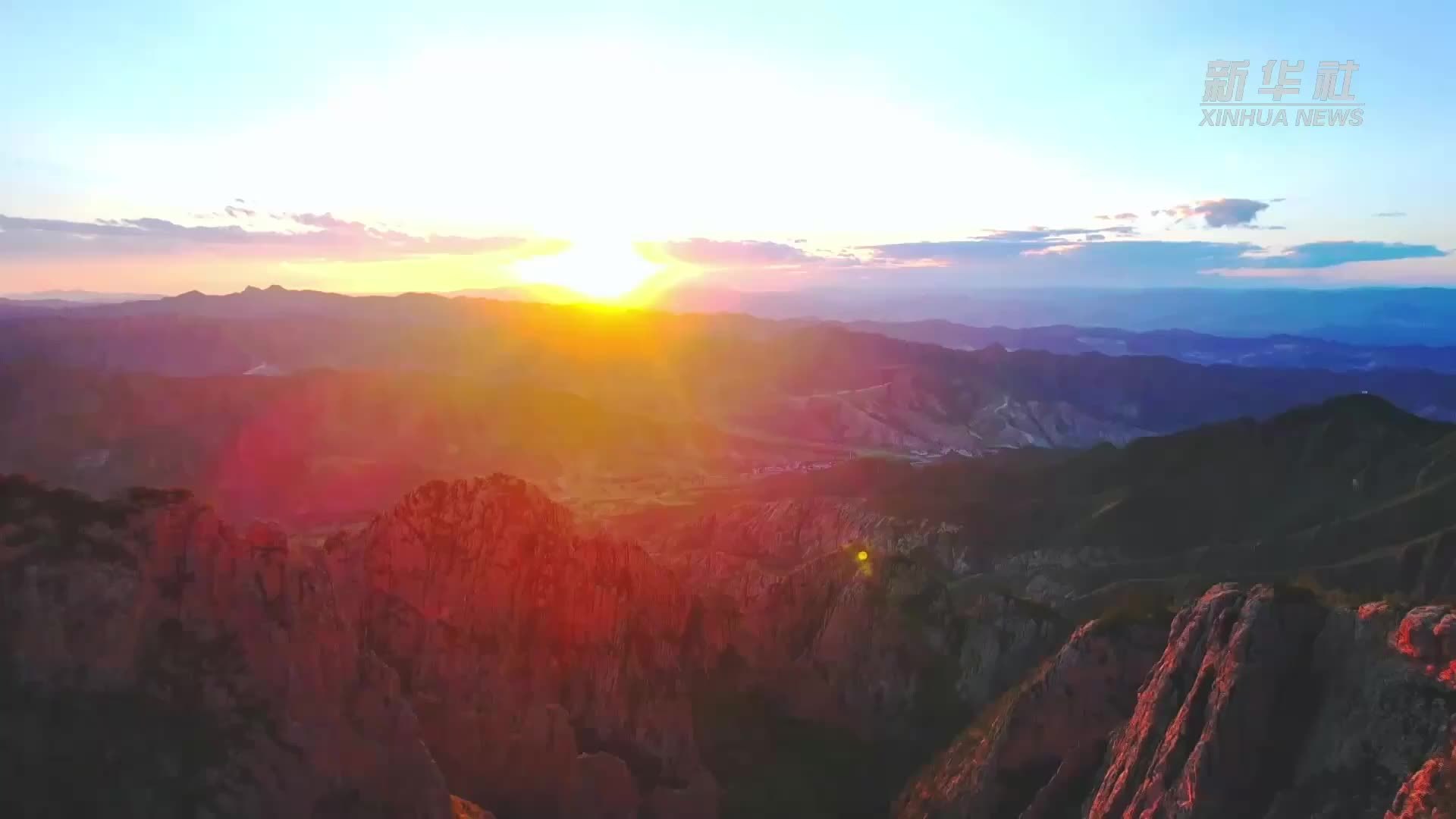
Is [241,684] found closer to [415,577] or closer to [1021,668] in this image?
[415,577]

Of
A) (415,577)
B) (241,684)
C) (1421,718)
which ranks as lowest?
(415,577)

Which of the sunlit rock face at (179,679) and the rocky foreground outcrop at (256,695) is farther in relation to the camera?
the rocky foreground outcrop at (256,695)

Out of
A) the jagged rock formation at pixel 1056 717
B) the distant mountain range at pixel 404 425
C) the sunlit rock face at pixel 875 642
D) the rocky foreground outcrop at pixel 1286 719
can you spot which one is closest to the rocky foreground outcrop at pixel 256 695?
the sunlit rock face at pixel 875 642

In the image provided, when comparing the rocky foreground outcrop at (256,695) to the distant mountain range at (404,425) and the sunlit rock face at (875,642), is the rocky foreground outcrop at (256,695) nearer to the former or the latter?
the sunlit rock face at (875,642)

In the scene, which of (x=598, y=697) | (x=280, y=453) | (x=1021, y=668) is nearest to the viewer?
(x=598, y=697)

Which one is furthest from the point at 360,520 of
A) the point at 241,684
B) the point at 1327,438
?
the point at 1327,438

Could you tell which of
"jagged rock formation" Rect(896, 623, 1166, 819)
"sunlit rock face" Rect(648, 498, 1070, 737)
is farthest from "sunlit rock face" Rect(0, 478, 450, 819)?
"sunlit rock face" Rect(648, 498, 1070, 737)
